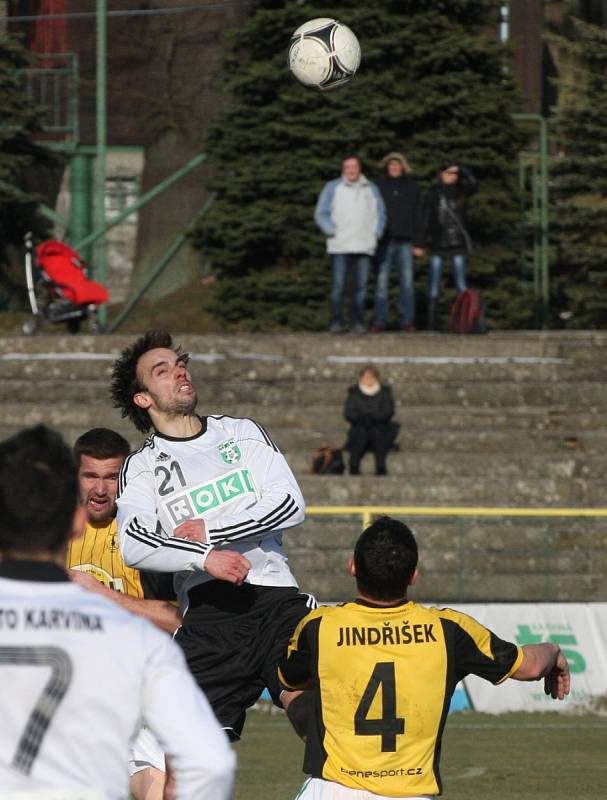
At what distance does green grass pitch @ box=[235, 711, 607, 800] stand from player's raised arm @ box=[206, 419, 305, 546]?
2792 mm

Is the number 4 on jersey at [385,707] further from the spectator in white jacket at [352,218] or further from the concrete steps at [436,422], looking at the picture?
the spectator in white jacket at [352,218]

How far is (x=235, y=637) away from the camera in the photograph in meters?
6.02

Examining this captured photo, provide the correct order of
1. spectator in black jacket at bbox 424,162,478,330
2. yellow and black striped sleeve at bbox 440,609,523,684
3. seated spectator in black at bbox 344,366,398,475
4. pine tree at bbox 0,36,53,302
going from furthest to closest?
pine tree at bbox 0,36,53,302, spectator in black jacket at bbox 424,162,478,330, seated spectator in black at bbox 344,366,398,475, yellow and black striped sleeve at bbox 440,609,523,684

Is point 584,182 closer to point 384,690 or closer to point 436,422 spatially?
point 436,422

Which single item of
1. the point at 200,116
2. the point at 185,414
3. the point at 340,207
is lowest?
the point at 185,414

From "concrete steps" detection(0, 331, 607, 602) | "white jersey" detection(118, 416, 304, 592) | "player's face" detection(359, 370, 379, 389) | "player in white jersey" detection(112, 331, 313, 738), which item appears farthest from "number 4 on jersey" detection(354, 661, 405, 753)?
"player's face" detection(359, 370, 379, 389)

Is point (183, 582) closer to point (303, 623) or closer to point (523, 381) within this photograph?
point (303, 623)

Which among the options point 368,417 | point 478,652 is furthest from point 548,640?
point 478,652

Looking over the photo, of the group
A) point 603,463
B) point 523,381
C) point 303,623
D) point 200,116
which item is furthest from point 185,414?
point 200,116

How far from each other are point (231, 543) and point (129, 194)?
24.6 meters

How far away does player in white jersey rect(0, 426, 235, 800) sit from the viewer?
2986 mm

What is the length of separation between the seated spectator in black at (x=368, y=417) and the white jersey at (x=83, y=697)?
40.8ft

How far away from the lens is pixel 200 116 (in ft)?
88.8

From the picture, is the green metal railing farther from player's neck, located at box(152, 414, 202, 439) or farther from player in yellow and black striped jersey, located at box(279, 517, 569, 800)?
player in yellow and black striped jersey, located at box(279, 517, 569, 800)
